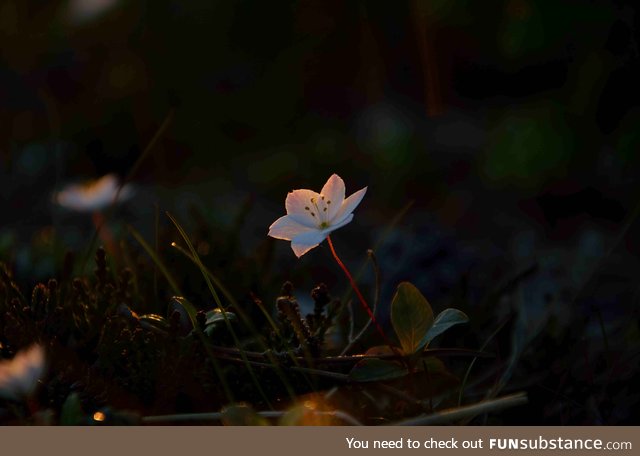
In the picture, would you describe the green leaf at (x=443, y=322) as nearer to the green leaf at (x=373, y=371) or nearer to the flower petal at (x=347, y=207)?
the green leaf at (x=373, y=371)

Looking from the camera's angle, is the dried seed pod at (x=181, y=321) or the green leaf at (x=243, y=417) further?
the dried seed pod at (x=181, y=321)

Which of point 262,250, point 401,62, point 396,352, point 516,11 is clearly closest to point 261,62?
point 401,62

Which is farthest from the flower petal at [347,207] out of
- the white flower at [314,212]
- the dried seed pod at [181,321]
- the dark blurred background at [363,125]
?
the dark blurred background at [363,125]

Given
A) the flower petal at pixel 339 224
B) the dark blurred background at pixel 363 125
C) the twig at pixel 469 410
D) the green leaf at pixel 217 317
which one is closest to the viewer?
the twig at pixel 469 410

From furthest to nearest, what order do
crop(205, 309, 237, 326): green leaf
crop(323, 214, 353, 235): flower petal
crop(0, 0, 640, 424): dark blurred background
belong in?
1. crop(0, 0, 640, 424): dark blurred background
2. crop(205, 309, 237, 326): green leaf
3. crop(323, 214, 353, 235): flower petal

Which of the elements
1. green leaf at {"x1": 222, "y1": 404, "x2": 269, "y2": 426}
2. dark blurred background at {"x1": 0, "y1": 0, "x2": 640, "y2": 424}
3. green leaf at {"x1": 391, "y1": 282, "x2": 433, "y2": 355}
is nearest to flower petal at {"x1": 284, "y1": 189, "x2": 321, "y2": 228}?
green leaf at {"x1": 391, "y1": 282, "x2": 433, "y2": 355}

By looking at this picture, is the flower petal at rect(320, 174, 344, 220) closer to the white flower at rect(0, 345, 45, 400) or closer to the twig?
the twig
